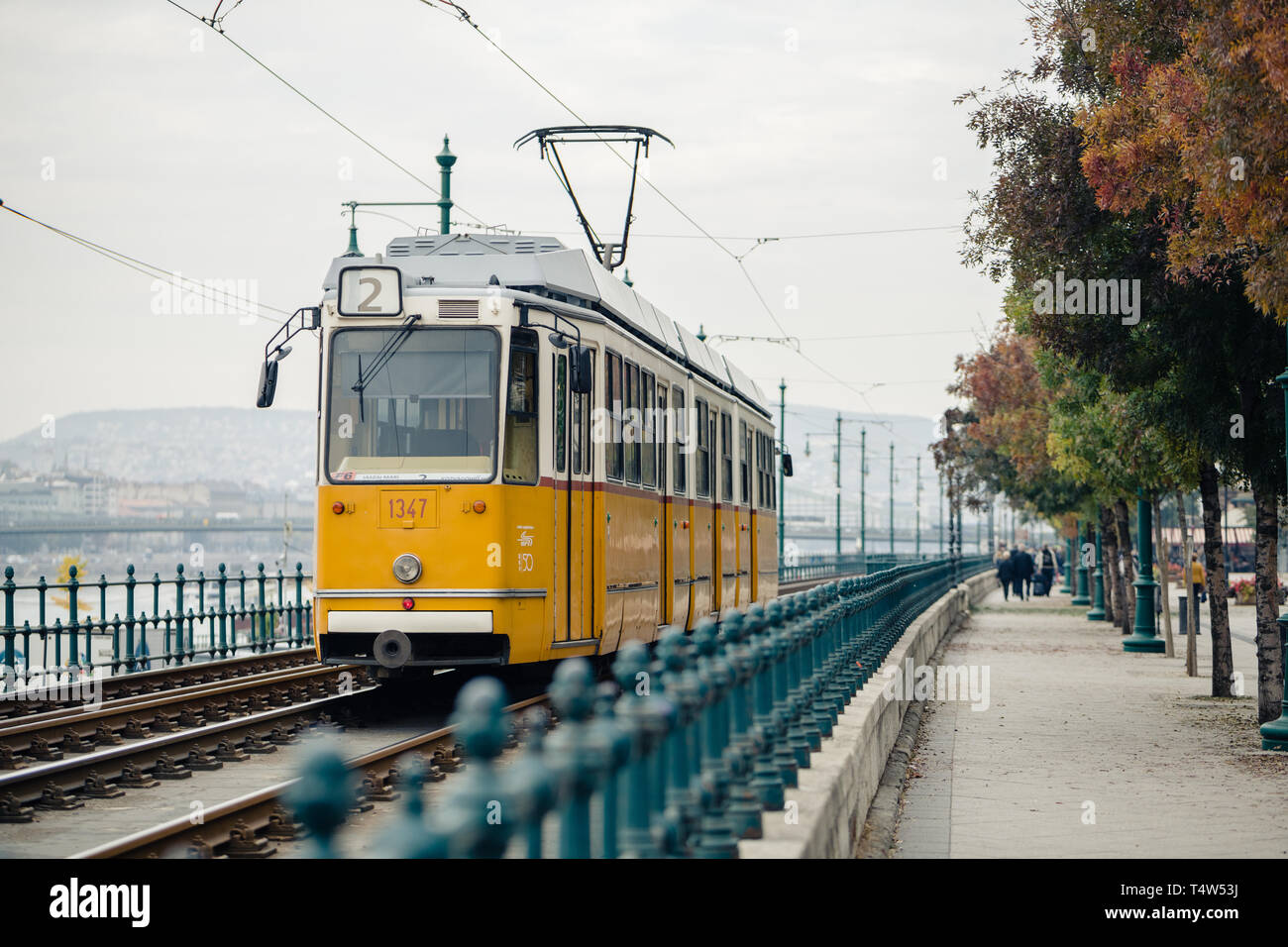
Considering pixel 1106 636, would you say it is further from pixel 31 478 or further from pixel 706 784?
pixel 31 478

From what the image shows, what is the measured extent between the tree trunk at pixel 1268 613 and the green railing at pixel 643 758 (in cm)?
713

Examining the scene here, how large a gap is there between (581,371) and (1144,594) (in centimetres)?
1774

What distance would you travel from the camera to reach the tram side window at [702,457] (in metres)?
18.4

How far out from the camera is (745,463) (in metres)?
22.5

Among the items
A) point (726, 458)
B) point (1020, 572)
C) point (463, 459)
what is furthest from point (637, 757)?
point (1020, 572)

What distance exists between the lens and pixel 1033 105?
16.0 meters

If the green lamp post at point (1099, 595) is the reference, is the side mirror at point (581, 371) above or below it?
above

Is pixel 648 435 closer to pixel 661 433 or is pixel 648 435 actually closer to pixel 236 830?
pixel 661 433

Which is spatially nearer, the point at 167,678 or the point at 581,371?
the point at 581,371

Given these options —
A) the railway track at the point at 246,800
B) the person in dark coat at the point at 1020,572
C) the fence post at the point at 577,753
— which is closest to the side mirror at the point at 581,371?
the railway track at the point at 246,800

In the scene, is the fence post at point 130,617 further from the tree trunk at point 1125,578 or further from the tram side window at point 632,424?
the tree trunk at point 1125,578

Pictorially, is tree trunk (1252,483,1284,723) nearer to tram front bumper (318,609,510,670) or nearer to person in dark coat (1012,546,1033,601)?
tram front bumper (318,609,510,670)
